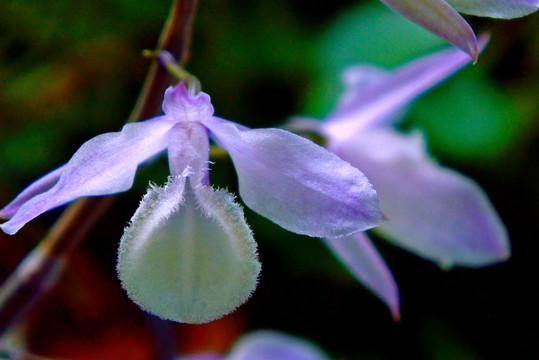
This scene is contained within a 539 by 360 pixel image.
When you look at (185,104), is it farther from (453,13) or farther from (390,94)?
(390,94)

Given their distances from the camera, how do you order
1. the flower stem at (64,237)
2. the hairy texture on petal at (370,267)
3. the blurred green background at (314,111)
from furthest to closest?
1. the blurred green background at (314,111)
2. the hairy texture on petal at (370,267)
3. the flower stem at (64,237)

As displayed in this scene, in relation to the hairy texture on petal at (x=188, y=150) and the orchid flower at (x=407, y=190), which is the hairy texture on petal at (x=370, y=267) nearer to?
the orchid flower at (x=407, y=190)

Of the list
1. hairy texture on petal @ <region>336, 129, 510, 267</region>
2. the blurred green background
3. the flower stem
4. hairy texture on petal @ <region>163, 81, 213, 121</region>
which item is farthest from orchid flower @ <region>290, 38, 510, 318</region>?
the blurred green background

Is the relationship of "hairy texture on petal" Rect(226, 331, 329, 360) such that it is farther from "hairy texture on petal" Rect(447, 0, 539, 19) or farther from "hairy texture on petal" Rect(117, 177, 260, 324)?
"hairy texture on petal" Rect(447, 0, 539, 19)

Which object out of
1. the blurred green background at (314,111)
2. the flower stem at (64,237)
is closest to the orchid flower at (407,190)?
the flower stem at (64,237)

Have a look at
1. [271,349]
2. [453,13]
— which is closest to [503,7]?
[453,13]

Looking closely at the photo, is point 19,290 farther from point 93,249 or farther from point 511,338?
point 511,338

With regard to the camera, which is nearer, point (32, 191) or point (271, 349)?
point (32, 191)
